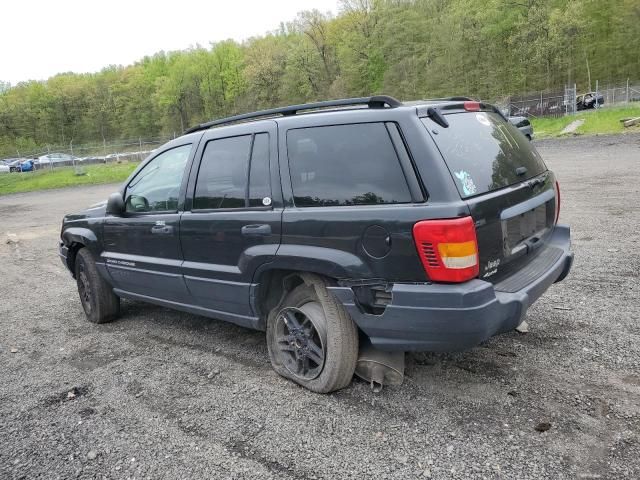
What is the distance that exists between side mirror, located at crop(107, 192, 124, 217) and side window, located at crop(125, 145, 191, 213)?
2.1 inches

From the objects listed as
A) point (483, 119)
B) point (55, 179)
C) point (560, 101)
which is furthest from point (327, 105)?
point (560, 101)

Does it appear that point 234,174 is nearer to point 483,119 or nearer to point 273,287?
point 273,287

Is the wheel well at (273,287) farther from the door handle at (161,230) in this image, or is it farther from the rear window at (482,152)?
the rear window at (482,152)

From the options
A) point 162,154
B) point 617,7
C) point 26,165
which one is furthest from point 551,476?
point 617,7

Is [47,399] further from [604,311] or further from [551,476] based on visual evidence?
[604,311]

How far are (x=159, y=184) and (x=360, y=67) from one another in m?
58.8

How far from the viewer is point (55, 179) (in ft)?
99.6

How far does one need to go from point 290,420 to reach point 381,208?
1421 millimetres

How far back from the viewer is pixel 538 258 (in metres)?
3.49

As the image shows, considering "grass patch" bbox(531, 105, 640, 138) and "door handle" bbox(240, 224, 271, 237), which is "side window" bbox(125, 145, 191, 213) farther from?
"grass patch" bbox(531, 105, 640, 138)

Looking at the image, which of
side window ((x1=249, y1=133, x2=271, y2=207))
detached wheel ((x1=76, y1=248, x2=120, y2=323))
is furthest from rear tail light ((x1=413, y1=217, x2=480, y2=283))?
detached wheel ((x1=76, y1=248, x2=120, y2=323))

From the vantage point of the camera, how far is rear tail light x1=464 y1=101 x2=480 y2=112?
3.40 metres

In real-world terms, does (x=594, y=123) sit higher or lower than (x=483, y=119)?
higher

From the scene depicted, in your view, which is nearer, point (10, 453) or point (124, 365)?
point (10, 453)
